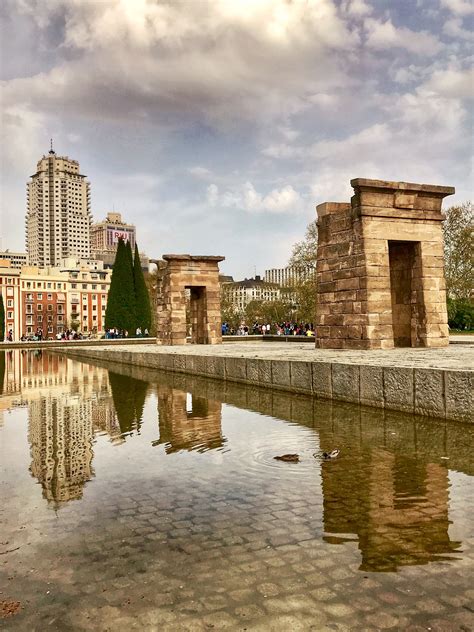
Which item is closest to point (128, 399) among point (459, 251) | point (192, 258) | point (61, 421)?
point (61, 421)

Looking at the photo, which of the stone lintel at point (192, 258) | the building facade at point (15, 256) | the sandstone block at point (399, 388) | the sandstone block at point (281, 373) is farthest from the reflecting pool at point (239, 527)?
the building facade at point (15, 256)

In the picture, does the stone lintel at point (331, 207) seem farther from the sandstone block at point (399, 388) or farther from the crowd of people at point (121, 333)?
the crowd of people at point (121, 333)

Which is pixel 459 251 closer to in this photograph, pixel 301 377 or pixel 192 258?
pixel 192 258

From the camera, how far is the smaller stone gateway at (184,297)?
31.9 meters

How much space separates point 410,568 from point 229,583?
107 cm

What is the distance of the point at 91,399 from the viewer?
12.6 meters

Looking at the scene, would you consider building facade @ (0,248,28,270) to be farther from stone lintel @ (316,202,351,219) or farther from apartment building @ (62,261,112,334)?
stone lintel @ (316,202,351,219)

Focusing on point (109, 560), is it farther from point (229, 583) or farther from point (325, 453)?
point (325, 453)

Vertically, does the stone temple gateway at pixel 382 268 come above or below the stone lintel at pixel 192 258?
below

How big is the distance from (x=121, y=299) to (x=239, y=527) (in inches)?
2805

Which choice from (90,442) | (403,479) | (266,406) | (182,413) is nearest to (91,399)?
(182,413)

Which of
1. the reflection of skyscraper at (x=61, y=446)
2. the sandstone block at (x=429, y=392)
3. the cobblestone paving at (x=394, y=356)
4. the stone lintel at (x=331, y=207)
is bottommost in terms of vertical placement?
→ the reflection of skyscraper at (x=61, y=446)

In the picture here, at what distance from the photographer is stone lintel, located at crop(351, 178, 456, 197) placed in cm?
1609

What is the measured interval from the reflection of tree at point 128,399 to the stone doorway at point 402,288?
24.9 ft
